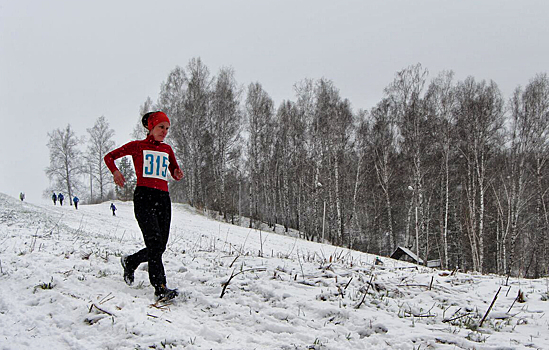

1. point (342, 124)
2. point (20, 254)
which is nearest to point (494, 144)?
point (342, 124)

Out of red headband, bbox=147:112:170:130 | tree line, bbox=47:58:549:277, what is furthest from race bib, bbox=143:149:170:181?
tree line, bbox=47:58:549:277

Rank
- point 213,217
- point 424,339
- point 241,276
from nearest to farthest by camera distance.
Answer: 1. point 424,339
2. point 241,276
3. point 213,217

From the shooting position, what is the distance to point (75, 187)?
113 feet

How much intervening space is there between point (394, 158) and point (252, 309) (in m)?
20.0

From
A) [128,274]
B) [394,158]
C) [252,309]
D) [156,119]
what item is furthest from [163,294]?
[394,158]

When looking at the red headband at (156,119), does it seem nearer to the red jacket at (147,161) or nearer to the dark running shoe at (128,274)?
the red jacket at (147,161)

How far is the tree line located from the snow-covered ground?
10.1 meters

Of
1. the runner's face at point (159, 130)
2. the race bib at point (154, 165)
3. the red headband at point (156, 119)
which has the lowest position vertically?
the race bib at point (154, 165)

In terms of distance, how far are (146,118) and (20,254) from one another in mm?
2304

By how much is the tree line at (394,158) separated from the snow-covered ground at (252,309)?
10.1 m

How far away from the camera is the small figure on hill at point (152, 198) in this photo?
2943 millimetres

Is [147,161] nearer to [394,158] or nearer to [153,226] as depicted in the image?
[153,226]

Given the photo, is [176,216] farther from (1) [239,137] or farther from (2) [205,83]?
(2) [205,83]

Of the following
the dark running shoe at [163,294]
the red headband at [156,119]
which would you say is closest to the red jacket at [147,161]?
the red headband at [156,119]
